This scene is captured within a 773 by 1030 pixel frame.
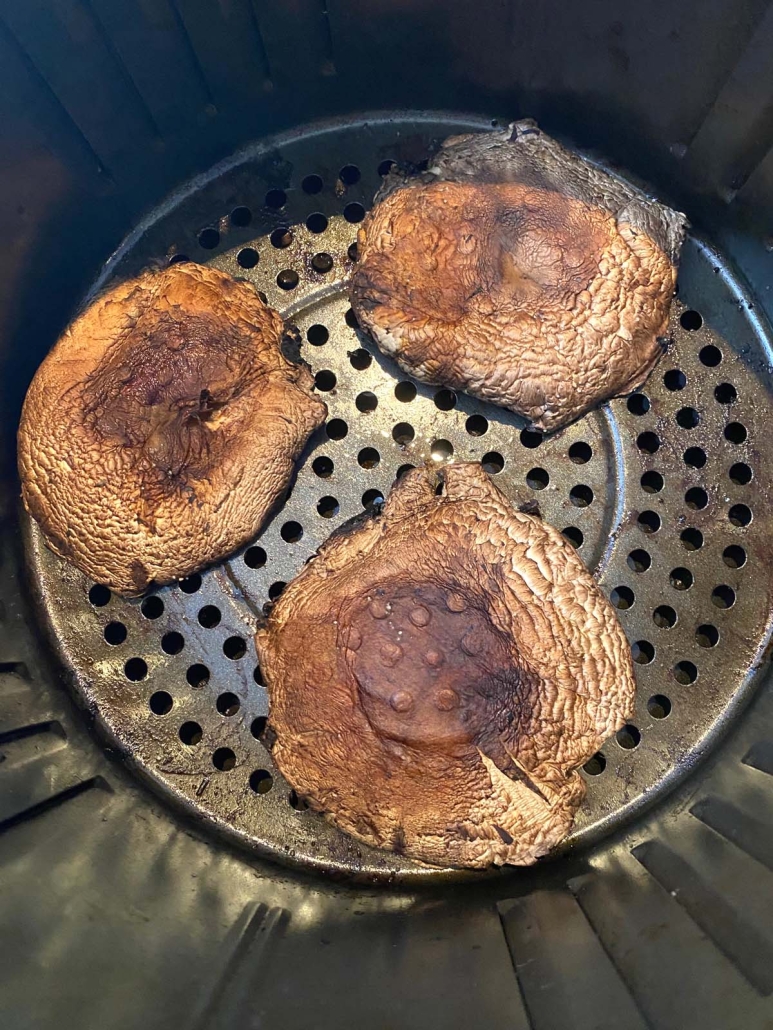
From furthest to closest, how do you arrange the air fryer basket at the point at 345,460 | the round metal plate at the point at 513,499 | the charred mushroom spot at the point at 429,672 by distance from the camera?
the round metal plate at the point at 513,499, the air fryer basket at the point at 345,460, the charred mushroom spot at the point at 429,672

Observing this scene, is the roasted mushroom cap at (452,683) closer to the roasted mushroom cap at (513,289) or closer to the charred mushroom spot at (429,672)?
the charred mushroom spot at (429,672)

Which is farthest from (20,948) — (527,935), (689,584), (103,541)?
(689,584)

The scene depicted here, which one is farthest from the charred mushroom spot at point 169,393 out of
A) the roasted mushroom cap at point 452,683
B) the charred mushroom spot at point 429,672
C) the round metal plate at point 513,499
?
the charred mushroom spot at point 429,672

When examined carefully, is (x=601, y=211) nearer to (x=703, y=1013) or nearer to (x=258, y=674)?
(x=258, y=674)

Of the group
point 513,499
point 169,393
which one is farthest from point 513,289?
point 169,393

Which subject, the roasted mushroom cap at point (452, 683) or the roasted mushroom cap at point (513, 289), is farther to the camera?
the roasted mushroom cap at point (513, 289)

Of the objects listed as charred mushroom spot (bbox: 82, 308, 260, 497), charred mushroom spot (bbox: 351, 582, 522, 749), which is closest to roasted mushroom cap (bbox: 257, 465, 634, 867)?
charred mushroom spot (bbox: 351, 582, 522, 749)

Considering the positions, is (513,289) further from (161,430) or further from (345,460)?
(161,430)
